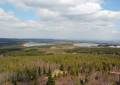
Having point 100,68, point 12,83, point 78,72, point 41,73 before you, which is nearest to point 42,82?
point 12,83

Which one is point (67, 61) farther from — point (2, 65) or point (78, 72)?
point (2, 65)

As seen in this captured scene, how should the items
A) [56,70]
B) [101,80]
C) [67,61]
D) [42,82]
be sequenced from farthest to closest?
1. [67,61]
2. [56,70]
3. [101,80]
4. [42,82]

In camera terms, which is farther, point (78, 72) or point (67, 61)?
point (67, 61)

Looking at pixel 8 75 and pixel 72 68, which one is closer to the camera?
pixel 8 75

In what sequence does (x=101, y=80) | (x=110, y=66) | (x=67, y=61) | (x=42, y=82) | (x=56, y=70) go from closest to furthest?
(x=42, y=82) < (x=101, y=80) < (x=56, y=70) < (x=110, y=66) < (x=67, y=61)

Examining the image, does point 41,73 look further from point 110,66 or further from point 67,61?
point 110,66

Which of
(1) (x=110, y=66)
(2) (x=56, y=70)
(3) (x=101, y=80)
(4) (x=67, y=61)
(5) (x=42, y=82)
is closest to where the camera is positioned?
(5) (x=42, y=82)

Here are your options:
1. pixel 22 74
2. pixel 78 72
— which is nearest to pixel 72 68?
pixel 78 72

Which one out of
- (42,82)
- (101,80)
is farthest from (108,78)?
(42,82)

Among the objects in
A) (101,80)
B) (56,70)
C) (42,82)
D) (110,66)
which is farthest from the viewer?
(110,66)
